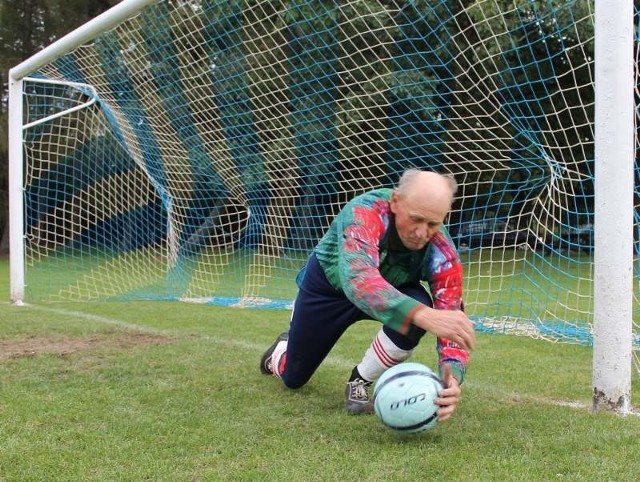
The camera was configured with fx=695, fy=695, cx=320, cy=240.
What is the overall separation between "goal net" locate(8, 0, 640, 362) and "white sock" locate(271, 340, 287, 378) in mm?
2708

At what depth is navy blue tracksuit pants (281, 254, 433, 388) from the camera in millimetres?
3422

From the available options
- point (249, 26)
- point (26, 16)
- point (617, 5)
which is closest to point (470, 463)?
point (617, 5)

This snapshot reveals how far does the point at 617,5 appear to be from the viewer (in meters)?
3.21

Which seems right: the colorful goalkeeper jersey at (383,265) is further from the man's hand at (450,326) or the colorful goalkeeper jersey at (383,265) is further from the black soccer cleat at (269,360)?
the black soccer cleat at (269,360)

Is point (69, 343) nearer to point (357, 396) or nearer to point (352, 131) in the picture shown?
point (357, 396)

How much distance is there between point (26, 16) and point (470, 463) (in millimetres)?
25802

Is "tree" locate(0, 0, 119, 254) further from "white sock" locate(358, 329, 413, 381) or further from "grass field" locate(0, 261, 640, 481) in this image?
"white sock" locate(358, 329, 413, 381)

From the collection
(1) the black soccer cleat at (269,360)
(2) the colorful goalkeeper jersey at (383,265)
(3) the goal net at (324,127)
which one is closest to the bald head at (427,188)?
(2) the colorful goalkeeper jersey at (383,265)

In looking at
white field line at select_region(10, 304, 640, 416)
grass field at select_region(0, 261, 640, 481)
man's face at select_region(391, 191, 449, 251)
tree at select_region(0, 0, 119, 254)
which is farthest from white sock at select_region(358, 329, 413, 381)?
tree at select_region(0, 0, 119, 254)

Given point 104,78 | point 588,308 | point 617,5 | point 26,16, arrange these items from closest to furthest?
point 617,5, point 588,308, point 104,78, point 26,16

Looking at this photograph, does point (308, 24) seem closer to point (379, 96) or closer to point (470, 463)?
point (379, 96)

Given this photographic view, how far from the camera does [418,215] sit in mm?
2867

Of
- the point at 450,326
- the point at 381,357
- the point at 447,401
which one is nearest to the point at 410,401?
the point at 447,401

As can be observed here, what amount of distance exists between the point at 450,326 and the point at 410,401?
15.6 inches
